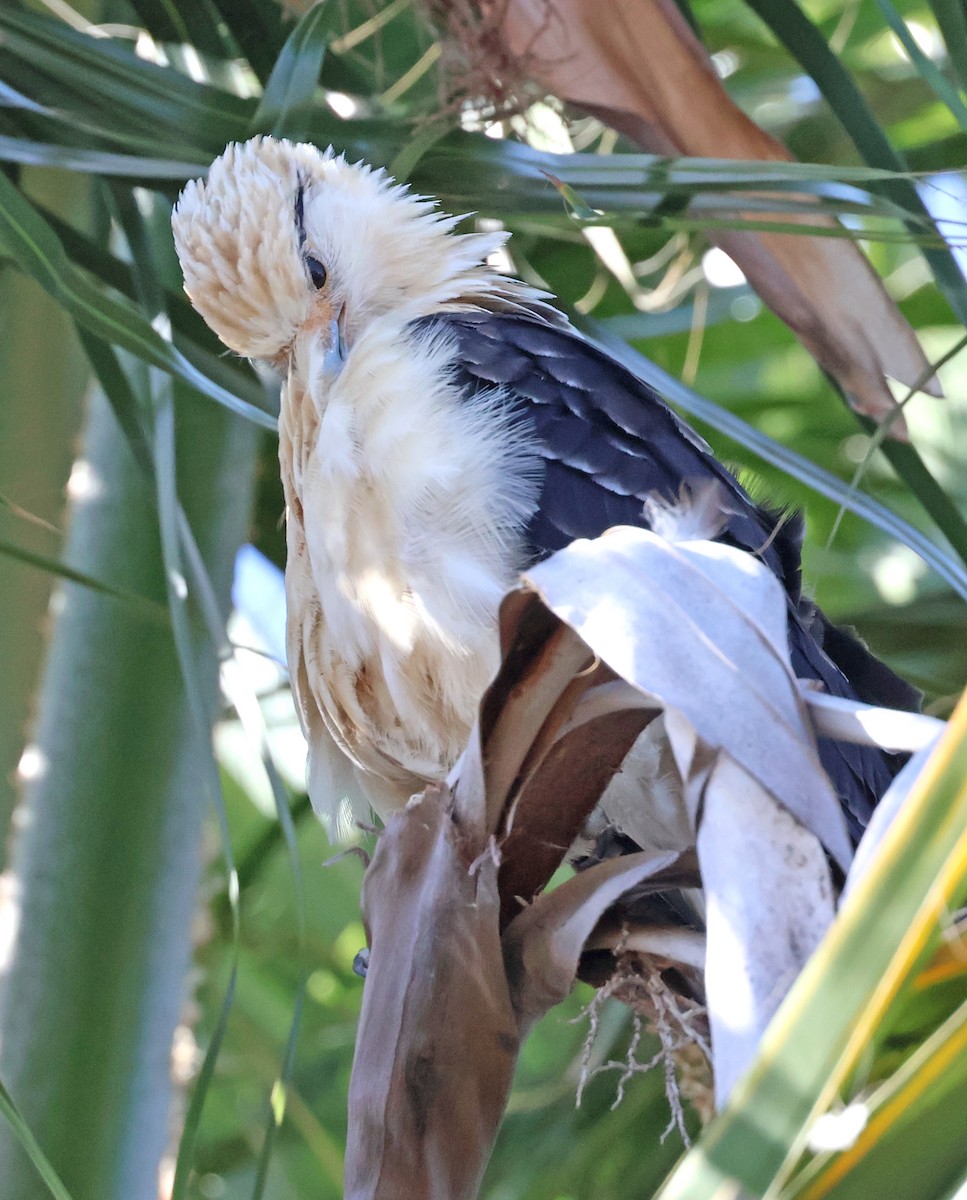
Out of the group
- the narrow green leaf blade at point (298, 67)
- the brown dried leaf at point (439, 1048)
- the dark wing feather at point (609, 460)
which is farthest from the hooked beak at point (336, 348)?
the brown dried leaf at point (439, 1048)

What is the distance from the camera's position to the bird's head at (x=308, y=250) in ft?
5.55

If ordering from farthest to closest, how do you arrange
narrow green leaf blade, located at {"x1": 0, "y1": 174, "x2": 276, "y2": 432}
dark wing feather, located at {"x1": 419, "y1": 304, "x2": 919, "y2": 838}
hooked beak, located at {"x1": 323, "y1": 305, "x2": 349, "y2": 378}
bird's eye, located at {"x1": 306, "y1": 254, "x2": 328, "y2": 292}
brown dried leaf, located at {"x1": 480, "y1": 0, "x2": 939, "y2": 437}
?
bird's eye, located at {"x1": 306, "y1": 254, "x2": 328, "y2": 292}
hooked beak, located at {"x1": 323, "y1": 305, "x2": 349, "y2": 378}
dark wing feather, located at {"x1": 419, "y1": 304, "x2": 919, "y2": 838}
brown dried leaf, located at {"x1": 480, "y1": 0, "x2": 939, "y2": 437}
narrow green leaf blade, located at {"x1": 0, "y1": 174, "x2": 276, "y2": 432}

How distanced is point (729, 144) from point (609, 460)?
352 millimetres

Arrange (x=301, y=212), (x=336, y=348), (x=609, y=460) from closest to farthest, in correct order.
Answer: (x=609, y=460) → (x=336, y=348) → (x=301, y=212)

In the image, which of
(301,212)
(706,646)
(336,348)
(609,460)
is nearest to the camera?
(706,646)

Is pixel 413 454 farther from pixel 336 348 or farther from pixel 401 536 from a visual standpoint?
pixel 336 348

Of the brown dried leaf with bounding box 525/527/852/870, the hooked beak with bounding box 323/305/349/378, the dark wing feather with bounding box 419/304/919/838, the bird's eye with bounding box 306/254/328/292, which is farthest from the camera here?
the bird's eye with bounding box 306/254/328/292

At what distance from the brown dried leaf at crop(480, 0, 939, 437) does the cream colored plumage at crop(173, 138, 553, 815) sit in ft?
1.06

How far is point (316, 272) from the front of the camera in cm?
175

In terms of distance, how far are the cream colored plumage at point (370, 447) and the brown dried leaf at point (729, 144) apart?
0.32 meters

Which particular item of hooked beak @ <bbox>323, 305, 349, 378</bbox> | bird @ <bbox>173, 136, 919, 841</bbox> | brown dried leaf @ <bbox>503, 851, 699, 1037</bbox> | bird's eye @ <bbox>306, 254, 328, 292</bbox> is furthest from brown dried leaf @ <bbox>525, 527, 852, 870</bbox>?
bird's eye @ <bbox>306, 254, 328, 292</bbox>

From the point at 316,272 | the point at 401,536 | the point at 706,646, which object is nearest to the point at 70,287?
the point at 401,536

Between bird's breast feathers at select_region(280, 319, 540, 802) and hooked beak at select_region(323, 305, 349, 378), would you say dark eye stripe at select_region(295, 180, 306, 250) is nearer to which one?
hooked beak at select_region(323, 305, 349, 378)

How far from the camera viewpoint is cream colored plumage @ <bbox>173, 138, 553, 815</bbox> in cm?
143
